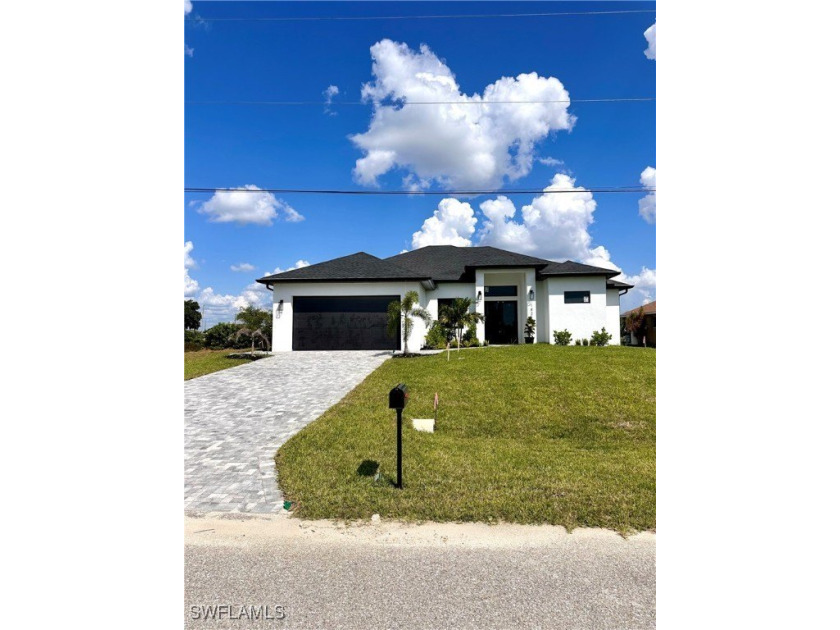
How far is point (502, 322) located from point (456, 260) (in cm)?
449

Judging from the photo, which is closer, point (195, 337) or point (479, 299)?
point (479, 299)

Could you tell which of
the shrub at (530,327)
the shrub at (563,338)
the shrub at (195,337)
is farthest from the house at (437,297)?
the shrub at (195,337)

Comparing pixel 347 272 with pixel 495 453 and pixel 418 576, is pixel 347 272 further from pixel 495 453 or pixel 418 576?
pixel 418 576

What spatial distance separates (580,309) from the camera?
15953 millimetres

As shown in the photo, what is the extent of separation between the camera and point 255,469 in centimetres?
395

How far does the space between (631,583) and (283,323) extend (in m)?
14.9

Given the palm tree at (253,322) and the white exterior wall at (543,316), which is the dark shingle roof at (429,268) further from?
the palm tree at (253,322)

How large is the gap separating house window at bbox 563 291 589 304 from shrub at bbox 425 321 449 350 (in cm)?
628

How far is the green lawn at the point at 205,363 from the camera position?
10.8 meters

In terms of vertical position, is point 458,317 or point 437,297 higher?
point 437,297

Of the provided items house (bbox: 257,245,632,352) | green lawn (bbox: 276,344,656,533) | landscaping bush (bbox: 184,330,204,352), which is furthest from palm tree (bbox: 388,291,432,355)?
landscaping bush (bbox: 184,330,204,352)

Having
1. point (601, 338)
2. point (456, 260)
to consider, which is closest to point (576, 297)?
point (601, 338)
